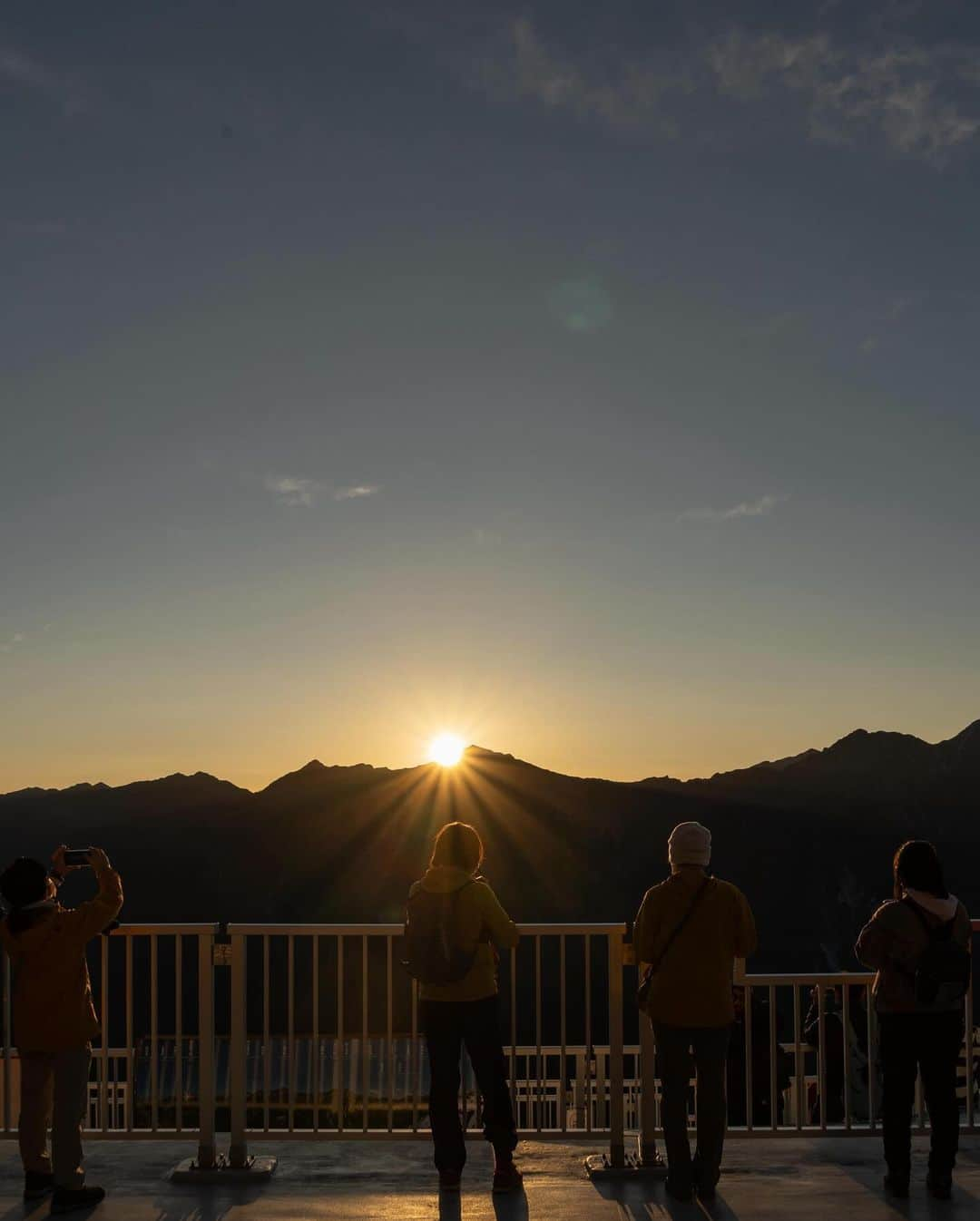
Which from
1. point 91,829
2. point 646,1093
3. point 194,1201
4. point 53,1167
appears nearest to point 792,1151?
point 646,1093

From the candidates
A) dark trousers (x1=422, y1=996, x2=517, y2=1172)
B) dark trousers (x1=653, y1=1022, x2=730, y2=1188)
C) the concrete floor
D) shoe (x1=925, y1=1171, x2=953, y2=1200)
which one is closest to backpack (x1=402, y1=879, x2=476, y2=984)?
dark trousers (x1=422, y1=996, x2=517, y2=1172)

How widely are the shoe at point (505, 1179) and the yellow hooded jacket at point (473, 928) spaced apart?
2.72 feet

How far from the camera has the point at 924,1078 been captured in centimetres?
612

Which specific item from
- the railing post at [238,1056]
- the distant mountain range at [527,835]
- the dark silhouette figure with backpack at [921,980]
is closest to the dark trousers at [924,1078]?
the dark silhouette figure with backpack at [921,980]

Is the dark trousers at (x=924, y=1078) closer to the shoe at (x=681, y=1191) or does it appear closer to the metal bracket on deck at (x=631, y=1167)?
the shoe at (x=681, y=1191)

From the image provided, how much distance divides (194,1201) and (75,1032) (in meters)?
1.01

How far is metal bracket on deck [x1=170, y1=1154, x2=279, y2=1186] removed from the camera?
6.57 meters

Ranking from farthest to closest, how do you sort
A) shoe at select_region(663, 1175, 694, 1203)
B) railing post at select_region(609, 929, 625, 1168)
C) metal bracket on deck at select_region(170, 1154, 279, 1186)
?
1. railing post at select_region(609, 929, 625, 1168)
2. metal bracket on deck at select_region(170, 1154, 279, 1186)
3. shoe at select_region(663, 1175, 694, 1203)

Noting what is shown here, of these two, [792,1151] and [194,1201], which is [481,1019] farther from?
[792,1151]

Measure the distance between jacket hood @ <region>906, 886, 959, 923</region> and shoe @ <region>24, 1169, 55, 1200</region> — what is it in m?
4.01

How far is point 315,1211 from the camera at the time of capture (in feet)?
19.8

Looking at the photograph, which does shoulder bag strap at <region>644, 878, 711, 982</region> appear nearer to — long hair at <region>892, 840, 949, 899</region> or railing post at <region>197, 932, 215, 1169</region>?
long hair at <region>892, 840, 949, 899</region>

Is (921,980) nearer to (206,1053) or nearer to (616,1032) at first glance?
(616,1032)

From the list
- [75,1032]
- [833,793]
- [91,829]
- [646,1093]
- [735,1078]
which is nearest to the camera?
[75,1032]
